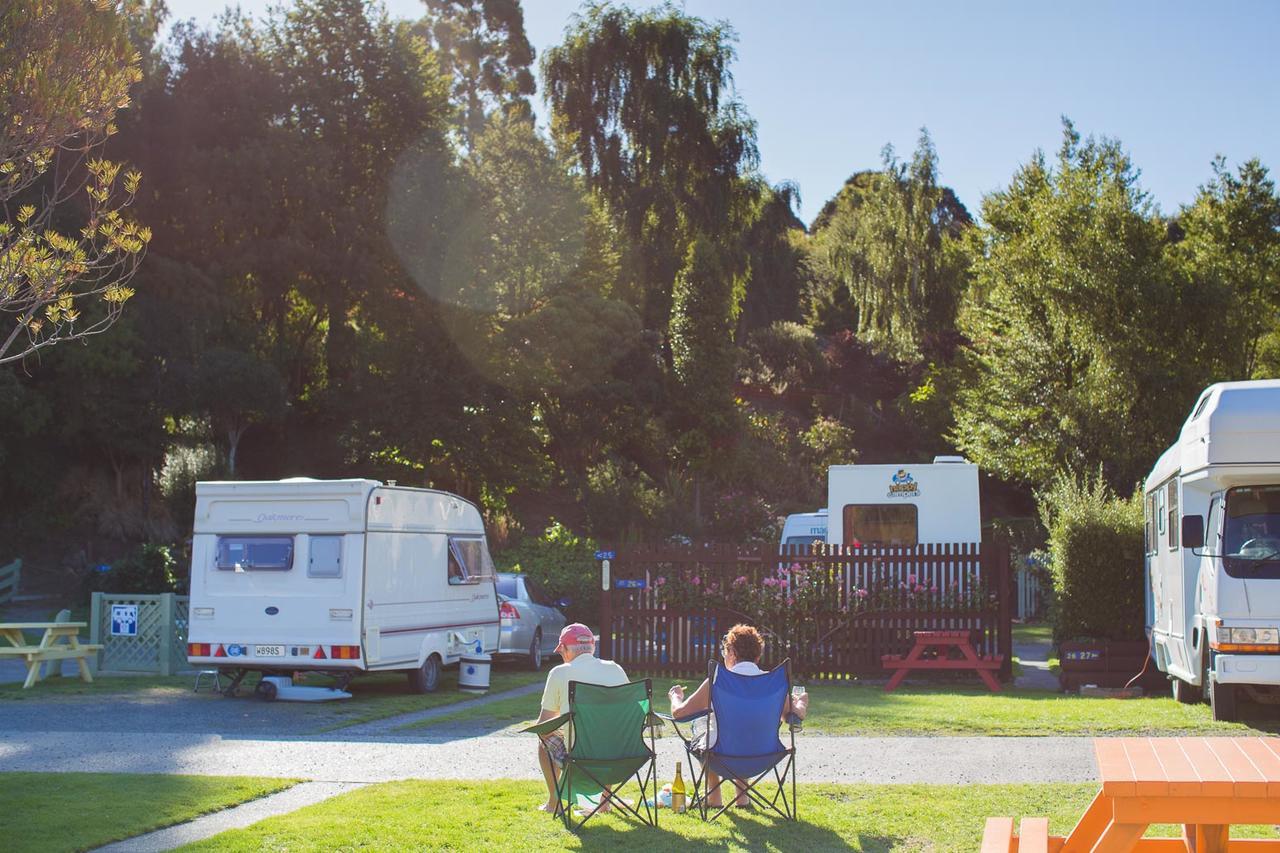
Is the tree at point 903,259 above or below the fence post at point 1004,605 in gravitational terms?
above

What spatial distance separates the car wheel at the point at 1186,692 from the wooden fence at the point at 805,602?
3.03m

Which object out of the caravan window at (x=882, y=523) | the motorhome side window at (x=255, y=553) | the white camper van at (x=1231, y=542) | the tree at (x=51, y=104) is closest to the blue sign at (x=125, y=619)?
the motorhome side window at (x=255, y=553)

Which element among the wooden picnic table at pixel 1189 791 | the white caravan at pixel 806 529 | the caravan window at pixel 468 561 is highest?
the white caravan at pixel 806 529

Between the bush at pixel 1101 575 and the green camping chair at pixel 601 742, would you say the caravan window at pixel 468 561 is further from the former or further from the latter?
the green camping chair at pixel 601 742

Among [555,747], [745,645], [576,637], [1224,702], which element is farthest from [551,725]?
[1224,702]

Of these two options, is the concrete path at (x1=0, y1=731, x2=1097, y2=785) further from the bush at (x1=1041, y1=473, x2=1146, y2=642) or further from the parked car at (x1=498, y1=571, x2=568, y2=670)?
the parked car at (x1=498, y1=571, x2=568, y2=670)

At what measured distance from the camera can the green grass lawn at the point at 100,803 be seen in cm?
760

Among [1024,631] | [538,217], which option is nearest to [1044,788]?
[1024,631]

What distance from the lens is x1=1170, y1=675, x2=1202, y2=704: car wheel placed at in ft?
45.0

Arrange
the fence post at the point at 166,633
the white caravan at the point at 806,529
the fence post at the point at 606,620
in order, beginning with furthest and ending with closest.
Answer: the white caravan at the point at 806,529, the fence post at the point at 166,633, the fence post at the point at 606,620

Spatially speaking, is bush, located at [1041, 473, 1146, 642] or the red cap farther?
bush, located at [1041, 473, 1146, 642]

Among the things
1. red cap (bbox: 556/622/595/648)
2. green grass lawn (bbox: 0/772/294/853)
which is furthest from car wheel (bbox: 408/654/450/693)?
red cap (bbox: 556/622/595/648)

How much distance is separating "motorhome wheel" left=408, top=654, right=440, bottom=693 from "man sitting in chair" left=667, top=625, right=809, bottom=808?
8226 millimetres

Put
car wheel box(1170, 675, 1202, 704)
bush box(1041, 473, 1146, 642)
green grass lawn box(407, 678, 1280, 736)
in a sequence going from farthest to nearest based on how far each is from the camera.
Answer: bush box(1041, 473, 1146, 642) → car wheel box(1170, 675, 1202, 704) → green grass lawn box(407, 678, 1280, 736)
